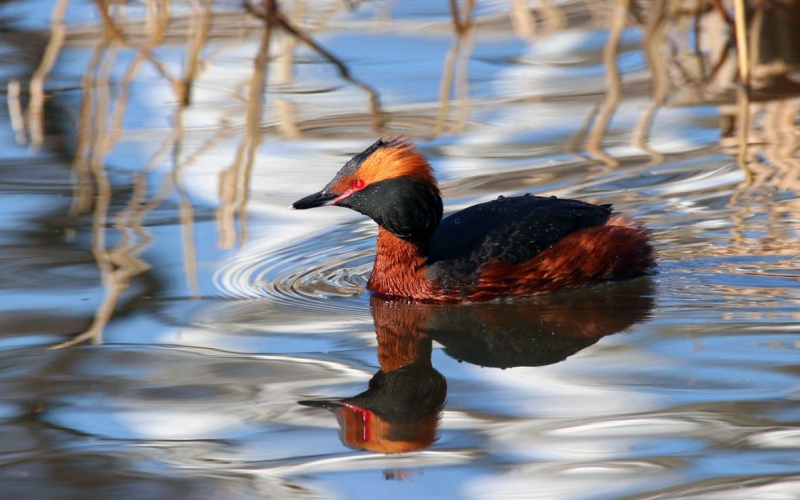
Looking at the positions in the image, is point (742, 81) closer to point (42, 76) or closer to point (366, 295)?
point (366, 295)

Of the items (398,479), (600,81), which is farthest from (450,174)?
(398,479)

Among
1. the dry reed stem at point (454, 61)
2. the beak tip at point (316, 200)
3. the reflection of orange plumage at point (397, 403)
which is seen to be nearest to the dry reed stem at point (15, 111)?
the dry reed stem at point (454, 61)

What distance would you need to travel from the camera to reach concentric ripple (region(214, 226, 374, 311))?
242 inches

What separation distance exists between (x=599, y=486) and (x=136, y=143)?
562 centimetres

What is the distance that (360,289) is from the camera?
636cm

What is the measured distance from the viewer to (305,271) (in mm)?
6504

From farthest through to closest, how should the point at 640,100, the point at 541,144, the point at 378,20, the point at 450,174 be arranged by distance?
the point at 378,20, the point at 640,100, the point at 541,144, the point at 450,174

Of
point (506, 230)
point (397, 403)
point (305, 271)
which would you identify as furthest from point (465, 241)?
point (397, 403)

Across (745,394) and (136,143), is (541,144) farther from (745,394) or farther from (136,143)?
(745,394)

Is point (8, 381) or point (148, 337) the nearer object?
point (8, 381)

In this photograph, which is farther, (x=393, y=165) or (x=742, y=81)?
(x=742, y=81)

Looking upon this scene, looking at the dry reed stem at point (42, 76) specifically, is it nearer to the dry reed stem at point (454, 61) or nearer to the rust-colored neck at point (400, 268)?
the dry reed stem at point (454, 61)

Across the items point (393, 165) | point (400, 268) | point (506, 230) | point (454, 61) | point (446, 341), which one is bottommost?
point (446, 341)

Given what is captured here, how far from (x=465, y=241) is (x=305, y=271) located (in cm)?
86
